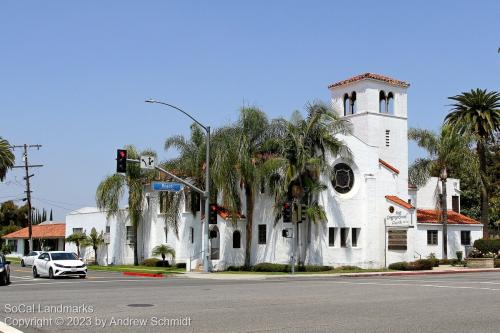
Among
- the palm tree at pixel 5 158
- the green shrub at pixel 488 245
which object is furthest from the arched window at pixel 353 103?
the palm tree at pixel 5 158

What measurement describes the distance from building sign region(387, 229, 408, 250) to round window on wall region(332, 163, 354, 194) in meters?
4.36

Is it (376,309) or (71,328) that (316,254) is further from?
(71,328)

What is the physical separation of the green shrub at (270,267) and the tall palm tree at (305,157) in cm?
316

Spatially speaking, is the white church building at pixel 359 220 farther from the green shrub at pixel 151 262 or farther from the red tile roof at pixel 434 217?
the green shrub at pixel 151 262

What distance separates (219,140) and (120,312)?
2795 cm

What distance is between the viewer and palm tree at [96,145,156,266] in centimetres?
5169

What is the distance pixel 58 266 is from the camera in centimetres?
3306

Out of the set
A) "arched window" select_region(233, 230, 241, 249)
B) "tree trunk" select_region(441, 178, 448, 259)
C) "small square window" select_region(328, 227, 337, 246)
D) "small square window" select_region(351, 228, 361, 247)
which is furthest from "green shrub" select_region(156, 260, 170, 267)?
"tree trunk" select_region(441, 178, 448, 259)

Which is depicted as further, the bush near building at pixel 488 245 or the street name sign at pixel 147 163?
the bush near building at pixel 488 245

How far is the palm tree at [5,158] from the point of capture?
Answer: 2729 inches

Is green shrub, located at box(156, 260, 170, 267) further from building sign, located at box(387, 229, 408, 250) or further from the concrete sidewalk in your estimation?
building sign, located at box(387, 229, 408, 250)

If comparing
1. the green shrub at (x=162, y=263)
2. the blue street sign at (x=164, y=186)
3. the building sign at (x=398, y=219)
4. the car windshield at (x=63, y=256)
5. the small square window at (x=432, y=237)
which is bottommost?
the green shrub at (x=162, y=263)

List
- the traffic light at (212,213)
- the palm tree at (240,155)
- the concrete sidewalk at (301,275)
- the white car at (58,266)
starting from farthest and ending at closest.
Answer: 1. the palm tree at (240,155)
2. the traffic light at (212,213)
3. the concrete sidewalk at (301,275)
4. the white car at (58,266)

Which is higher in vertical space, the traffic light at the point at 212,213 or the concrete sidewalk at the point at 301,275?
the traffic light at the point at 212,213
